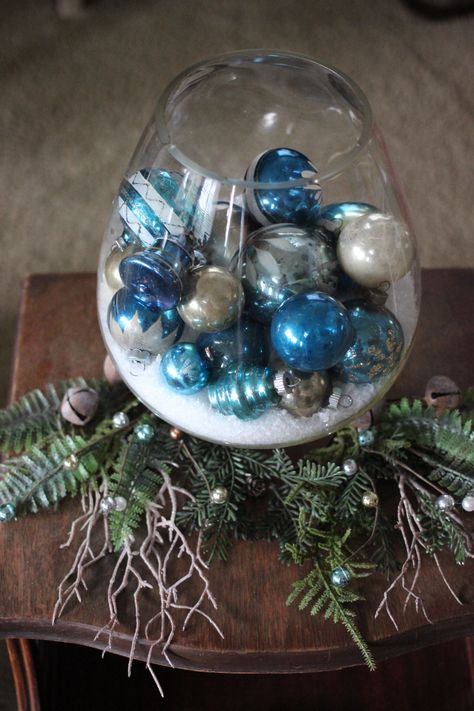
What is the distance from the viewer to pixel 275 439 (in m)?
0.60

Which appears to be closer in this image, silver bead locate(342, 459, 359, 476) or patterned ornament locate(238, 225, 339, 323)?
patterned ornament locate(238, 225, 339, 323)

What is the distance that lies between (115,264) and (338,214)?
0.19 metres

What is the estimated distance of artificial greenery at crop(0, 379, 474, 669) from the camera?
0.61m

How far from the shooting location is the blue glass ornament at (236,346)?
1.85 ft

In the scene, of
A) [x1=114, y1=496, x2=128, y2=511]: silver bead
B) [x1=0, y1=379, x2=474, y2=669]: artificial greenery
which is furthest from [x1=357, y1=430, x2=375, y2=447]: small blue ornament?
[x1=114, y1=496, x2=128, y2=511]: silver bead

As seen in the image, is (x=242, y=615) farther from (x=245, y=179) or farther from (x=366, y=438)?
(x=245, y=179)

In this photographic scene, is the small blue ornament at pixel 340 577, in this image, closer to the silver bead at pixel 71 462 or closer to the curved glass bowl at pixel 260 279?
the curved glass bowl at pixel 260 279

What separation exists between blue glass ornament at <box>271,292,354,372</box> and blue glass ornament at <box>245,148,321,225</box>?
0.25 feet

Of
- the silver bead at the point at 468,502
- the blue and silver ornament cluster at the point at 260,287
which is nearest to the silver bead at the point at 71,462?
the blue and silver ornament cluster at the point at 260,287

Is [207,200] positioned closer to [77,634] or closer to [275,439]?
[275,439]

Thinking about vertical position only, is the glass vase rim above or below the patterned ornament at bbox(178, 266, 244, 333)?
above

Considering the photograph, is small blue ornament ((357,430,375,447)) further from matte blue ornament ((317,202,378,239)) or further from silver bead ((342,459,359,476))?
matte blue ornament ((317,202,378,239))

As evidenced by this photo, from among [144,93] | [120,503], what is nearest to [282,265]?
[120,503]

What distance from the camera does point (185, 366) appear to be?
0.56m
